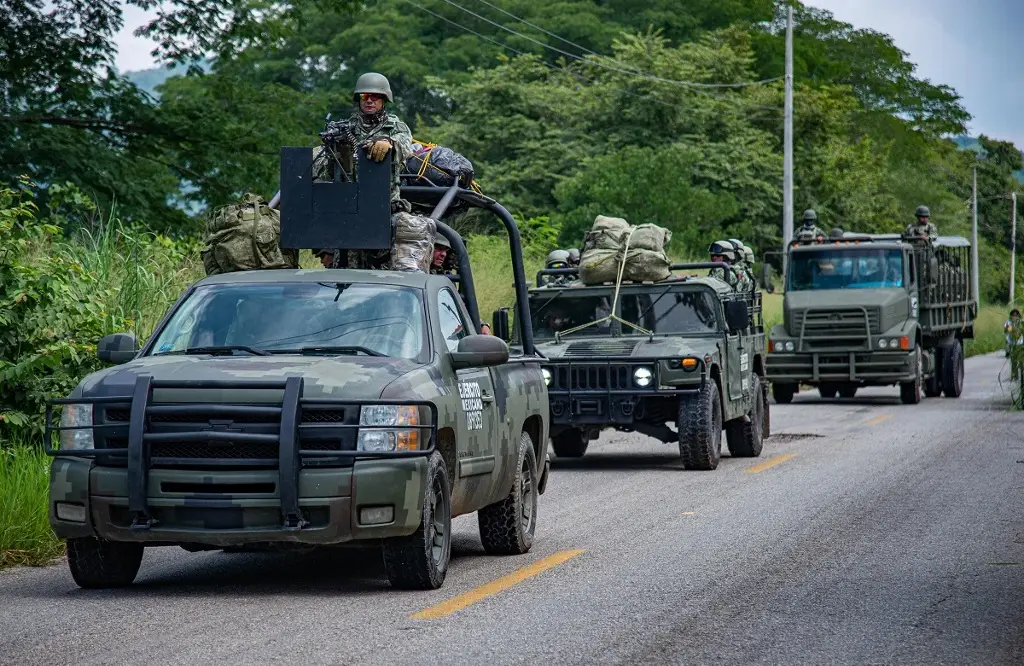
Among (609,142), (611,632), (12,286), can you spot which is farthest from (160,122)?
(609,142)

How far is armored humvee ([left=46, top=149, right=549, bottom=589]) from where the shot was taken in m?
7.57


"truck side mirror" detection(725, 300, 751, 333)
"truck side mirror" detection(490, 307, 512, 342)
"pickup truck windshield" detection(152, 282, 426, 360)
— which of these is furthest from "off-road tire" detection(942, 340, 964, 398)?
"pickup truck windshield" detection(152, 282, 426, 360)

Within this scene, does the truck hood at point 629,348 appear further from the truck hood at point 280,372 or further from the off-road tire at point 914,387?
the off-road tire at point 914,387

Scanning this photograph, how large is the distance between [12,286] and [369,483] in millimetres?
5362

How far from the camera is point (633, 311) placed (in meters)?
16.5

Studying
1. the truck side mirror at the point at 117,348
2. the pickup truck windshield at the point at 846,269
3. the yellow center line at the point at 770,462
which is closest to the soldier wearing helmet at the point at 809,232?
the pickup truck windshield at the point at 846,269

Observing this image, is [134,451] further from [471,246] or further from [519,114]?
[519,114]

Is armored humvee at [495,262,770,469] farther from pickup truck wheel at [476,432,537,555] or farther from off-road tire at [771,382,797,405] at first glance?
off-road tire at [771,382,797,405]

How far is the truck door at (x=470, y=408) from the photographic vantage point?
8594mm

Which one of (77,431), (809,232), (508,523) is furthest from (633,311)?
(809,232)

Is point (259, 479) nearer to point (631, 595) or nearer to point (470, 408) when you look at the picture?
point (470, 408)

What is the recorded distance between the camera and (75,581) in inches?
331

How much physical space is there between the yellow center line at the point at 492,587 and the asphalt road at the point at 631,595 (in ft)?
0.07

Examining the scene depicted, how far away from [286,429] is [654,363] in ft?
26.6
